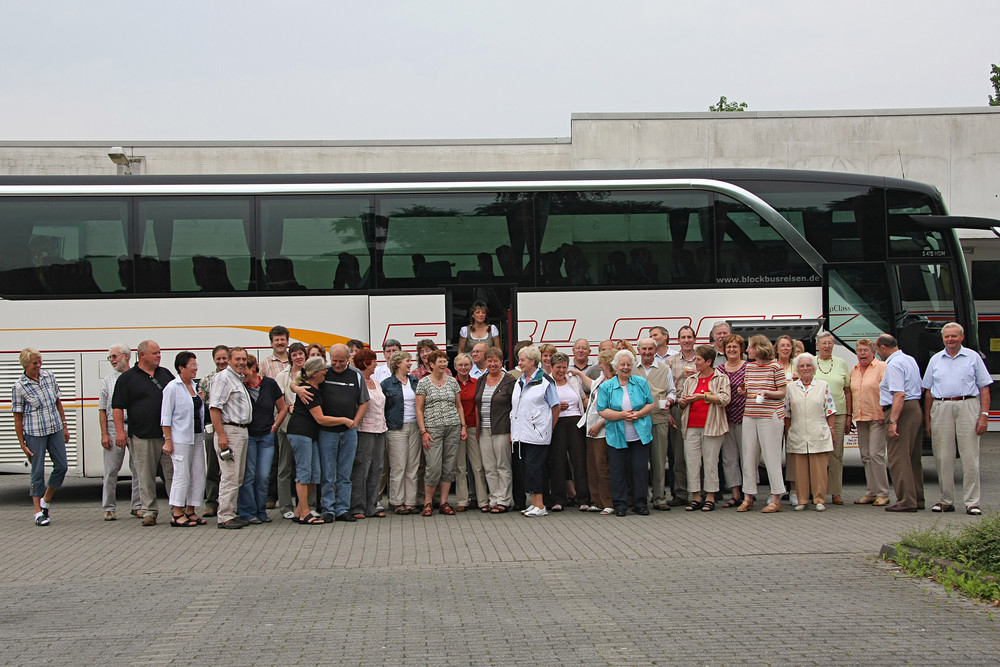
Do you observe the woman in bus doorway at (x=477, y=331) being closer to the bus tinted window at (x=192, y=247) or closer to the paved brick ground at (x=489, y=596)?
the bus tinted window at (x=192, y=247)

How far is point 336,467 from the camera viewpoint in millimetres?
10680

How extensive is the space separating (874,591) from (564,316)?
668cm

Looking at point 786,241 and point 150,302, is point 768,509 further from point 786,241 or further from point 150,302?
point 150,302

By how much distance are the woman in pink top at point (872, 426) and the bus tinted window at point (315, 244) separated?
→ 6.17 m

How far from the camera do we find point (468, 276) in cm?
1291

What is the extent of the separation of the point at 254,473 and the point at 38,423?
8.19ft

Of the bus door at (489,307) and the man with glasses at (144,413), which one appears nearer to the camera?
the man with glasses at (144,413)

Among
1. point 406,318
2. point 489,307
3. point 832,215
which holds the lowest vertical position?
point 406,318

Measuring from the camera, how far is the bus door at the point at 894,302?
13227mm

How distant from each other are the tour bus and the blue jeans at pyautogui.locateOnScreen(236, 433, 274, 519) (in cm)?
236

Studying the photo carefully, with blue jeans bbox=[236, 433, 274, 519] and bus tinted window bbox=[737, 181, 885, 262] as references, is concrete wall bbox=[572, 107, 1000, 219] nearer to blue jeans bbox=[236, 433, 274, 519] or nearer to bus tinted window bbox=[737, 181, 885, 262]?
bus tinted window bbox=[737, 181, 885, 262]

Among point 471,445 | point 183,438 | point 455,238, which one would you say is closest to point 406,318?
point 455,238

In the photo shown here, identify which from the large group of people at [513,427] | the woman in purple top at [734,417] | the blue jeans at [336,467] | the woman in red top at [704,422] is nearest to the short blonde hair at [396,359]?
the large group of people at [513,427]

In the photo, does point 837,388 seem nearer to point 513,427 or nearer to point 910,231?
point 910,231
